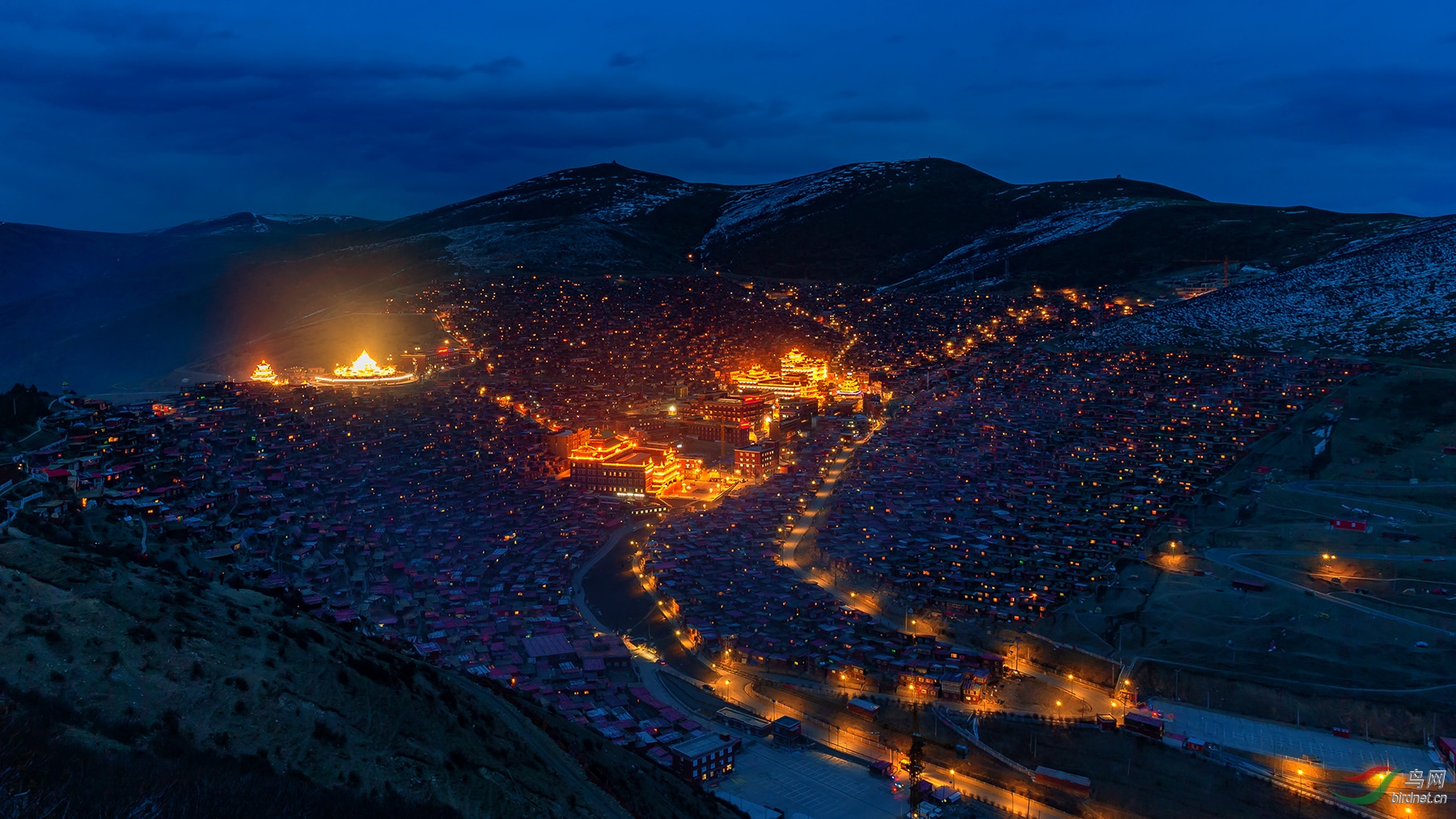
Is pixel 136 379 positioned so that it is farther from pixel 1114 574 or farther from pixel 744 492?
pixel 1114 574

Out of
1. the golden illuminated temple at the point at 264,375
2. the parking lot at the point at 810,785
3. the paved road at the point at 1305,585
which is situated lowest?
the parking lot at the point at 810,785

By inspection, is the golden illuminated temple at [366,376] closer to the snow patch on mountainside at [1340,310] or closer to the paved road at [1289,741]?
the snow patch on mountainside at [1340,310]

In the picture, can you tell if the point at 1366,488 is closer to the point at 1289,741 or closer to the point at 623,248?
the point at 1289,741

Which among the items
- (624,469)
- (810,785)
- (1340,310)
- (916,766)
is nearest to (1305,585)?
(916,766)

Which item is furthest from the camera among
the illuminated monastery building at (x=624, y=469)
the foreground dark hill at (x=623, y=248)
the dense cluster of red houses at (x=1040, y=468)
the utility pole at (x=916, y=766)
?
the foreground dark hill at (x=623, y=248)

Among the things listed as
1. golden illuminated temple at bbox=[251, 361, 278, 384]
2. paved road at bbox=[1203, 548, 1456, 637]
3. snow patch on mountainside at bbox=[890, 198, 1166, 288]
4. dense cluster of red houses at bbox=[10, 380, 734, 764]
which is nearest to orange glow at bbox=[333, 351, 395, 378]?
golden illuminated temple at bbox=[251, 361, 278, 384]

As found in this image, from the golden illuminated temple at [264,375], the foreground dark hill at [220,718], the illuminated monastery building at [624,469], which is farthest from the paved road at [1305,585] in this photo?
the golden illuminated temple at [264,375]

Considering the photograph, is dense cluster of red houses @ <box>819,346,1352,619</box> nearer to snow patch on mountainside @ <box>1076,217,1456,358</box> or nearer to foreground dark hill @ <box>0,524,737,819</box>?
snow patch on mountainside @ <box>1076,217,1456,358</box>
